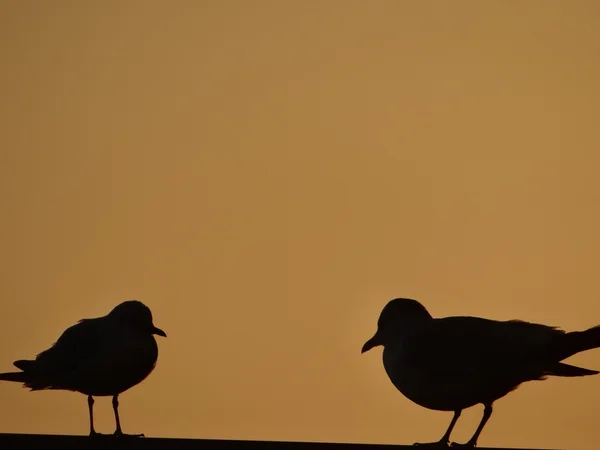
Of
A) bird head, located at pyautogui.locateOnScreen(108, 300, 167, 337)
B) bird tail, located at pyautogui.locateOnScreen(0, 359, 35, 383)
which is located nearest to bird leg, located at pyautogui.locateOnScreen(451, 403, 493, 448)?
bird head, located at pyautogui.locateOnScreen(108, 300, 167, 337)

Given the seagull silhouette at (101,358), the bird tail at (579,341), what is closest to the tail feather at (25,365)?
the seagull silhouette at (101,358)

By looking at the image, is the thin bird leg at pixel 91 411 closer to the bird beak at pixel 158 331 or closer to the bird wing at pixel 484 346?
the bird beak at pixel 158 331

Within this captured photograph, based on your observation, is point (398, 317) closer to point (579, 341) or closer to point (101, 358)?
point (579, 341)

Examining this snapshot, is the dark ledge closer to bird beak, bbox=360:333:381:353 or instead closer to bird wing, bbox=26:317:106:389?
bird beak, bbox=360:333:381:353

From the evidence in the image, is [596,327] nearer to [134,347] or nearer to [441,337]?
[441,337]

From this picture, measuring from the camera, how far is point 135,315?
33.4ft

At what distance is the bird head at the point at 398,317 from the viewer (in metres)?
9.02

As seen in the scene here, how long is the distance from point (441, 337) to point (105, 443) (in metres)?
3.92

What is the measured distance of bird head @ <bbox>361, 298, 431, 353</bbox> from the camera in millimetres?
9023

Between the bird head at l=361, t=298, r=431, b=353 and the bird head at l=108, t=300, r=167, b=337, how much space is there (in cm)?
240

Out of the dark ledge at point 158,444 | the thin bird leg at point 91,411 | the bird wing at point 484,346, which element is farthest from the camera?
the thin bird leg at point 91,411

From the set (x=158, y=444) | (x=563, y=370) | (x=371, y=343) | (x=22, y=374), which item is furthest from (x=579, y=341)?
(x=22, y=374)

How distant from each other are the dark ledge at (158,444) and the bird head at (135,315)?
17.0 ft

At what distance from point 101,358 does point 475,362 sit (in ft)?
12.1
